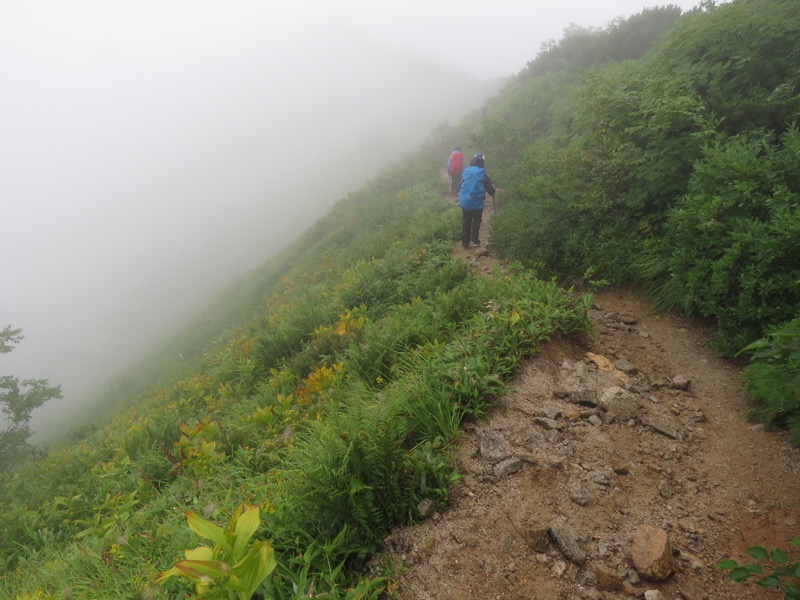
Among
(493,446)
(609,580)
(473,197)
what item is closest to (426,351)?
(493,446)

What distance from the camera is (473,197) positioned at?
9.41 m

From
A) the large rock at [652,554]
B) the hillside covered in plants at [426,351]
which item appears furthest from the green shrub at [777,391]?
the large rock at [652,554]

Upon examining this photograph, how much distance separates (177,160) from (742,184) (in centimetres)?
10192

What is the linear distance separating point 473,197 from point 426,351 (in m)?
5.55

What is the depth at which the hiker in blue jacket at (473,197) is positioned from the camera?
30.9 ft

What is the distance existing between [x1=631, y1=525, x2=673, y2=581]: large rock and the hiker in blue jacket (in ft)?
24.5

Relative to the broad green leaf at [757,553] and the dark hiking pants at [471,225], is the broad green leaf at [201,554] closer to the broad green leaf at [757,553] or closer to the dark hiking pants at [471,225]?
the broad green leaf at [757,553]

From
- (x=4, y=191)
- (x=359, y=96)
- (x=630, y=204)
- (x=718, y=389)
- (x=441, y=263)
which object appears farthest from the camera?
(x=4, y=191)

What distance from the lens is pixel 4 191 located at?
12025 centimetres

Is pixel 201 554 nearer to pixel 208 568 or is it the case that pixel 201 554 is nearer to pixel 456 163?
pixel 208 568

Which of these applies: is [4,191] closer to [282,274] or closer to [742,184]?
[282,274]

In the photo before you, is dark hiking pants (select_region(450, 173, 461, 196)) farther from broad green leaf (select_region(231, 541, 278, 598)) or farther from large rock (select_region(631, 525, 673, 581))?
broad green leaf (select_region(231, 541, 278, 598))

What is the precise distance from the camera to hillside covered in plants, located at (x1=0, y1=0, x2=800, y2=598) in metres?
2.91

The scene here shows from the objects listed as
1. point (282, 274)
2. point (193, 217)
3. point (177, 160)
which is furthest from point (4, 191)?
point (282, 274)
